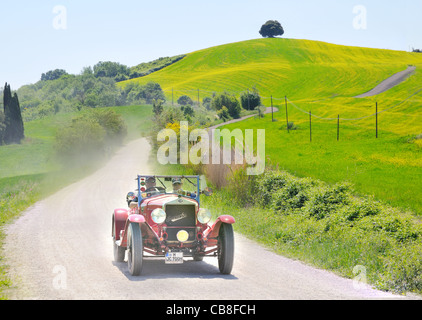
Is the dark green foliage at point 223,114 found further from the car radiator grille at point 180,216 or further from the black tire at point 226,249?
the black tire at point 226,249

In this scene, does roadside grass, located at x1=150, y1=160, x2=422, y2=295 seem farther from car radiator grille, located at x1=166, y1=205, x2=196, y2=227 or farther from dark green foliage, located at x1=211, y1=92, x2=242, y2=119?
dark green foliage, located at x1=211, y1=92, x2=242, y2=119

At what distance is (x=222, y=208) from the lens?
23.2 metres

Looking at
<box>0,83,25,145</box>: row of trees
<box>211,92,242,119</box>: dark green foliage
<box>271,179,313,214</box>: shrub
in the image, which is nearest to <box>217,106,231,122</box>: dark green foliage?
<box>211,92,242,119</box>: dark green foliage

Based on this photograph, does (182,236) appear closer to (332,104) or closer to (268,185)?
(268,185)

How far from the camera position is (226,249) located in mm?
11414

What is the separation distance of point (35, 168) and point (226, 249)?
59107mm

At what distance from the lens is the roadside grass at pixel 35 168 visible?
26.8 m

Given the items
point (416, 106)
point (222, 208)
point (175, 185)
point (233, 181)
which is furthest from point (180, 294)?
point (416, 106)

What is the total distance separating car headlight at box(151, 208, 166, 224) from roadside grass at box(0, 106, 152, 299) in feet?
10.9

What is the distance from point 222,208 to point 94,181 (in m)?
20.3

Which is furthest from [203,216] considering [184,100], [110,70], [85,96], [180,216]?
[110,70]

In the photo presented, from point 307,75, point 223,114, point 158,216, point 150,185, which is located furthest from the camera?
point 307,75

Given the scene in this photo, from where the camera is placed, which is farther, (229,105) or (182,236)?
(229,105)
